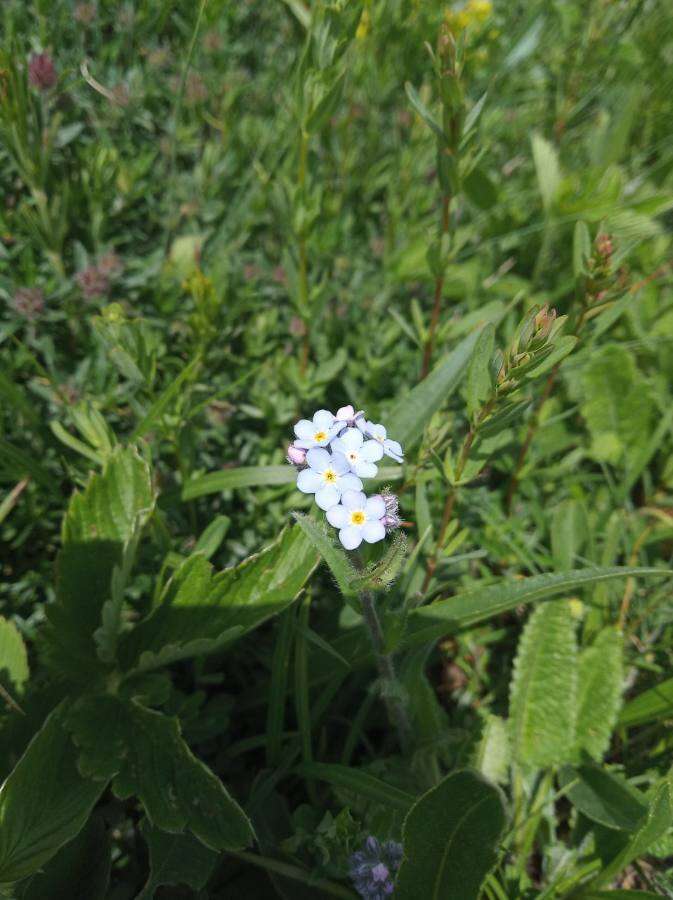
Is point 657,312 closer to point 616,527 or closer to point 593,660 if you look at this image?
point 616,527

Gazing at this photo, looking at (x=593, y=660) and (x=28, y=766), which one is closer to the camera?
(x=28, y=766)

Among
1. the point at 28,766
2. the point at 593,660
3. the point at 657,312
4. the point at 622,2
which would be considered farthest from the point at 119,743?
the point at 622,2

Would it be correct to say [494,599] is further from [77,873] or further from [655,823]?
[77,873]

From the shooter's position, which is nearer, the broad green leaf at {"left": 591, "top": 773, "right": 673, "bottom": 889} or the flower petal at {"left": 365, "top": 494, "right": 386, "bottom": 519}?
the flower petal at {"left": 365, "top": 494, "right": 386, "bottom": 519}

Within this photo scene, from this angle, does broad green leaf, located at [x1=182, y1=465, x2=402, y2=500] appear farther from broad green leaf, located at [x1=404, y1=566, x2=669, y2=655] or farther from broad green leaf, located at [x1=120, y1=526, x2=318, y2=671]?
broad green leaf, located at [x1=404, y1=566, x2=669, y2=655]

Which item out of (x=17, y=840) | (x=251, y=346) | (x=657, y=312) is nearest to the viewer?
(x=17, y=840)

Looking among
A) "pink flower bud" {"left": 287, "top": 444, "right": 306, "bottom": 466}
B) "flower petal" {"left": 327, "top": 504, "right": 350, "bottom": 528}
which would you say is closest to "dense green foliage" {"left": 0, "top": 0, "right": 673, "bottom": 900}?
"flower petal" {"left": 327, "top": 504, "right": 350, "bottom": 528}
